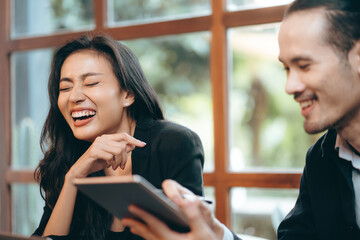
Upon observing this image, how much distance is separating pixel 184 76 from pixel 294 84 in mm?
1506

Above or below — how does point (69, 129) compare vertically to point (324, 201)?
above

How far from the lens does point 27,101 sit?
123 inches

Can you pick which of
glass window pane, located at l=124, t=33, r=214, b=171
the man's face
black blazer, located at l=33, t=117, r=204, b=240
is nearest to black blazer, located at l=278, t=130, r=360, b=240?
the man's face

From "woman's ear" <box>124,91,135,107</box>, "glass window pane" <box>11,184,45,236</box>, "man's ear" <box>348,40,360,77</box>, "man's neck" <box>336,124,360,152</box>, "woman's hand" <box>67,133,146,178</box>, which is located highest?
"man's ear" <box>348,40,360,77</box>

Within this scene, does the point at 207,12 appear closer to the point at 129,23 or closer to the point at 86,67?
the point at 129,23

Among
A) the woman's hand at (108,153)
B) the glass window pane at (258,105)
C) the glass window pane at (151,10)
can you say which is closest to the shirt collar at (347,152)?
the woman's hand at (108,153)

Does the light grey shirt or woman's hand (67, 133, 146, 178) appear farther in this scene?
woman's hand (67, 133, 146, 178)

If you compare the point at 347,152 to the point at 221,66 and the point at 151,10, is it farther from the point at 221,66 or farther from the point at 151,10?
the point at 151,10

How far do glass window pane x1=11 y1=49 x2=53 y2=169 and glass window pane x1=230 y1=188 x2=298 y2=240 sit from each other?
4.69 feet

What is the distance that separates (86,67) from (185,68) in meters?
1.07

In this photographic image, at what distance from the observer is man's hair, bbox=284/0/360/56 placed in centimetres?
117

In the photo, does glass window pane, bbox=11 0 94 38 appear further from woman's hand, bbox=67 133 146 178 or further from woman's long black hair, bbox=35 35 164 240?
woman's hand, bbox=67 133 146 178

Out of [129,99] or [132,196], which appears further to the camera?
[129,99]

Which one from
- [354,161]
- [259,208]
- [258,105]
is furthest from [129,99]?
[259,208]
